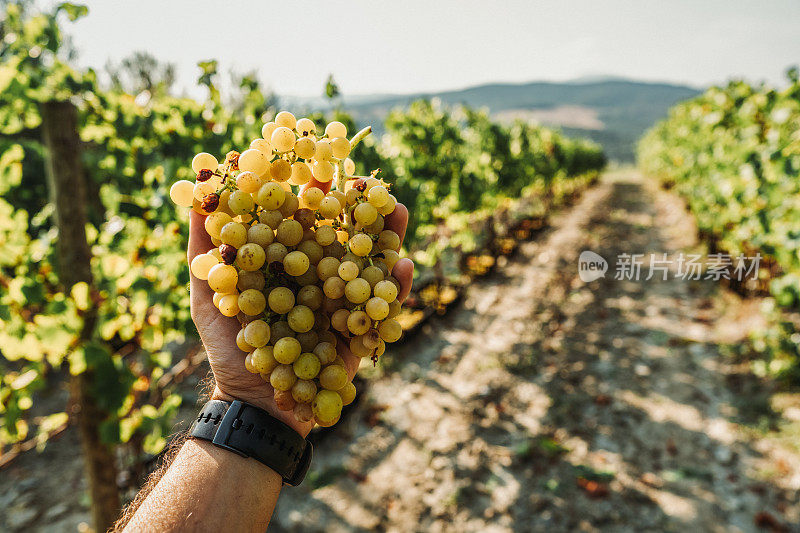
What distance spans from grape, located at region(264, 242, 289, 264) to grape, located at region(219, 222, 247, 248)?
7cm

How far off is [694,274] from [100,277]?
848cm

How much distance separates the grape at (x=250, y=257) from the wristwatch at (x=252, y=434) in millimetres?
420

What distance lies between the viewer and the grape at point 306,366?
99cm

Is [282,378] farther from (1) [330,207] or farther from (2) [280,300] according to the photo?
(1) [330,207]

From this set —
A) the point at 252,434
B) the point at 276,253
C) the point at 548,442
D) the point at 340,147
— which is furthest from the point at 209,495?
the point at 548,442

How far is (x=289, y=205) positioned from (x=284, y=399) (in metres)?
0.49

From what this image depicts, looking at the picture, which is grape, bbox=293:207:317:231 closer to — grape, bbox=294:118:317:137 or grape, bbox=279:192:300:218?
grape, bbox=279:192:300:218

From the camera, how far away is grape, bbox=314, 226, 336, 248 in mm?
1072

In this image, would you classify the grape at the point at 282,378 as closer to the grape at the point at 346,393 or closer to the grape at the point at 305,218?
the grape at the point at 346,393

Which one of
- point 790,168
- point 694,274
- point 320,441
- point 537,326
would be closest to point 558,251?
point 694,274

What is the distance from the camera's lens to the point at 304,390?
98cm

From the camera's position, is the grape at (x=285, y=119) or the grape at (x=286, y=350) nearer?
the grape at (x=286, y=350)

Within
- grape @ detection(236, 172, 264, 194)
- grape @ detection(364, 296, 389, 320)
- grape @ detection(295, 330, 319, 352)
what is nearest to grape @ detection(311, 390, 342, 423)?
grape @ detection(295, 330, 319, 352)

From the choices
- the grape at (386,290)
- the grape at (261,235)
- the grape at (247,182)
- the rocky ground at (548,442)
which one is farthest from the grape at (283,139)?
the rocky ground at (548,442)
